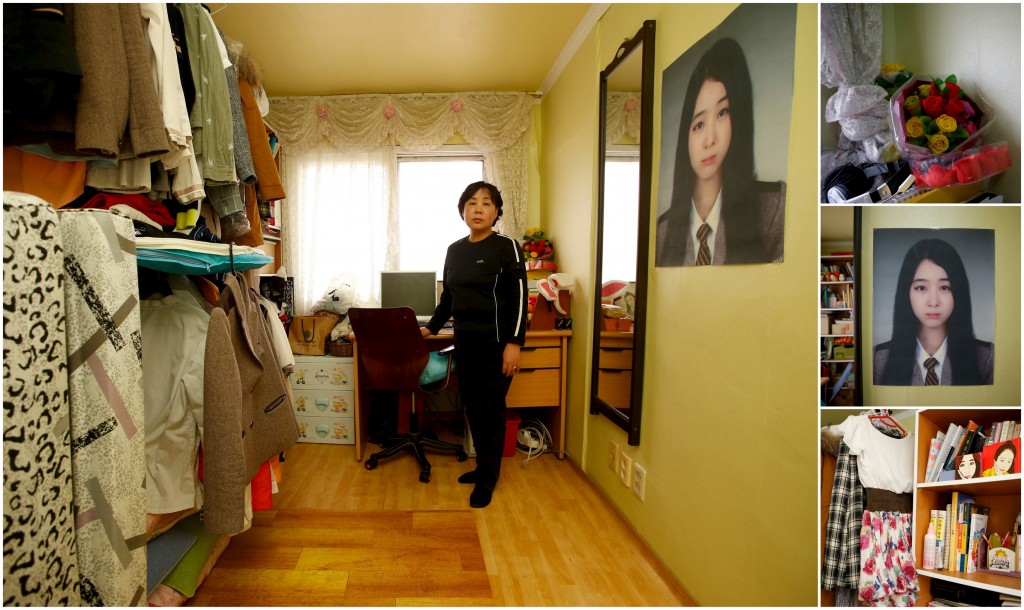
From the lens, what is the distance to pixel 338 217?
3504 millimetres

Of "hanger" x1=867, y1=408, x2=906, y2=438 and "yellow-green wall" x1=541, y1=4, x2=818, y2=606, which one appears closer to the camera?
"hanger" x1=867, y1=408, x2=906, y2=438

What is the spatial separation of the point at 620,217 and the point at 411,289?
5.38 feet

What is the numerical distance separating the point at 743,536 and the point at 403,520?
4.49 ft

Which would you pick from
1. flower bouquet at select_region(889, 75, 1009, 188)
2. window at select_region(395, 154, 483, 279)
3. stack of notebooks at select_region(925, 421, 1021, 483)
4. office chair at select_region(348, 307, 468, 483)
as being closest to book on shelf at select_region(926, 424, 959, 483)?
stack of notebooks at select_region(925, 421, 1021, 483)

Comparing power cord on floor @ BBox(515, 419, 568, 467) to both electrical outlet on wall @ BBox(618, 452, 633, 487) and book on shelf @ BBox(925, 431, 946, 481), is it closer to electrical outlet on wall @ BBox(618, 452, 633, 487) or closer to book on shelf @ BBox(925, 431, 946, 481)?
electrical outlet on wall @ BBox(618, 452, 633, 487)

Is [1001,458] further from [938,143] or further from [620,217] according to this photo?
[620,217]

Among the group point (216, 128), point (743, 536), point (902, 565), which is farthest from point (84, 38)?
point (743, 536)

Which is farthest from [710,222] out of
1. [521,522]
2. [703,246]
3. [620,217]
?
[521,522]

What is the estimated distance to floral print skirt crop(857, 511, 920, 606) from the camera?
0.64 metres

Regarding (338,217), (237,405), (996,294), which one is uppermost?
(338,217)

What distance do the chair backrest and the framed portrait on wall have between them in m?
1.26

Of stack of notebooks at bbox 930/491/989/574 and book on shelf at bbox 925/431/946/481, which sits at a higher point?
book on shelf at bbox 925/431/946/481

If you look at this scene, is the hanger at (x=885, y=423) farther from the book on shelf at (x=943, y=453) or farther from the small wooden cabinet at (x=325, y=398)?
the small wooden cabinet at (x=325, y=398)

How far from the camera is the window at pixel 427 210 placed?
359cm
